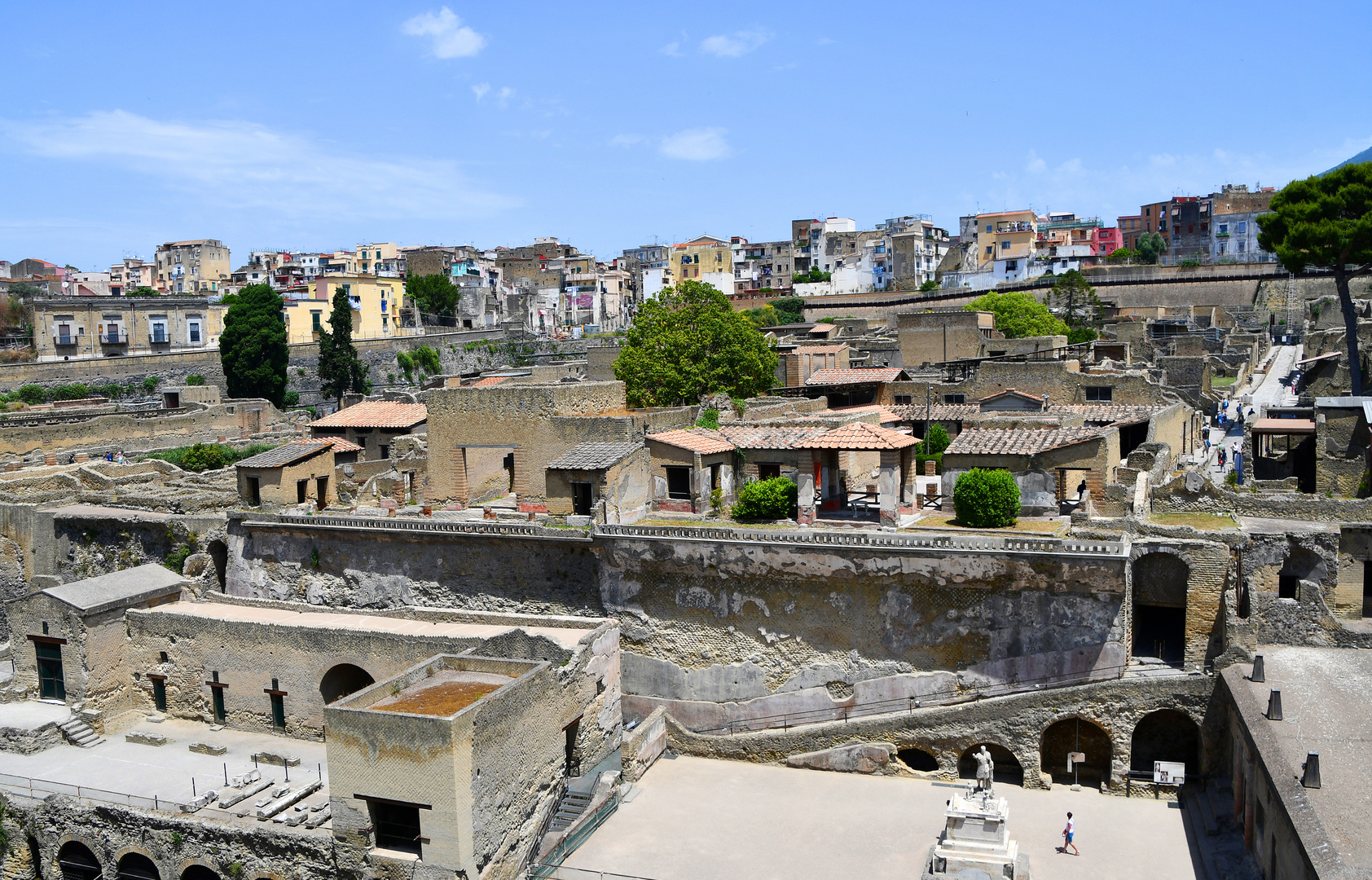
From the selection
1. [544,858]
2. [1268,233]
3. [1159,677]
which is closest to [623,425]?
[544,858]

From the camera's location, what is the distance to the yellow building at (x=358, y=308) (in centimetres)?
7169

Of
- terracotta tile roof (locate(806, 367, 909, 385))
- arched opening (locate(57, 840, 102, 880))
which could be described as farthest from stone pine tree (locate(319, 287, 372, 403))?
arched opening (locate(57, 840, 102, 880))

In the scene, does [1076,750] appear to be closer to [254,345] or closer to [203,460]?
[203,460]

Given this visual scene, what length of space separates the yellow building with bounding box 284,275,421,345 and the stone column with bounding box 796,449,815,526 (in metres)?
51.7

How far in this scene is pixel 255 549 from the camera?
1158 inches

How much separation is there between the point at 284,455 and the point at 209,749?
9517mm

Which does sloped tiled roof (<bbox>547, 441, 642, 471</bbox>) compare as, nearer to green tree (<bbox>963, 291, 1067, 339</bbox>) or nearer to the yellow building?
green tree (<bbox>963, 291, 1067, 339</bbox>)

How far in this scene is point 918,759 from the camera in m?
22.0

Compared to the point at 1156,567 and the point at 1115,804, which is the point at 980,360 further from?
the point at 1115,804

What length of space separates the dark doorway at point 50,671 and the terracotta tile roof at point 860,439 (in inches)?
718

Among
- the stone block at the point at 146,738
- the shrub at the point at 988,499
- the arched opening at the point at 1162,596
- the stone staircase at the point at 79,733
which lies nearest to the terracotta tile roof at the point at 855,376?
the shrub at the point at 988,499

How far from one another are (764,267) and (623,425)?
80.1 metres

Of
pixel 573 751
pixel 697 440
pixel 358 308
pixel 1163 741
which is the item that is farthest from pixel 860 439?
pixel 358 308

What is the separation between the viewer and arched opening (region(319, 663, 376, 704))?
2381 cm
